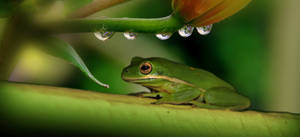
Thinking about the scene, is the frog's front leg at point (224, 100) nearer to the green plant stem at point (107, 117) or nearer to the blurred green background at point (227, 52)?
the blurred green background at point (227, 52)

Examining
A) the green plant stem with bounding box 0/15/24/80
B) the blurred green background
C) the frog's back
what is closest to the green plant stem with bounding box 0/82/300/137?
the green plant stem with bounding box 0/15/24/80

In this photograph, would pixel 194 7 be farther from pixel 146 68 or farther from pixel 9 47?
pixel 146 68

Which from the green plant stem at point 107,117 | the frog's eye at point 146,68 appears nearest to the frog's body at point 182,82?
the frog's eye at point 146,68

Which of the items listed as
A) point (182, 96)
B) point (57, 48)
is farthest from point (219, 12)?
point (182, 96)

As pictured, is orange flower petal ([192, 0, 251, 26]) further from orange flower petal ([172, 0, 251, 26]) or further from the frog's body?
the frog's body

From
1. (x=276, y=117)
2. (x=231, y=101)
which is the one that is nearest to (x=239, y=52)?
(x=231, y=101)
